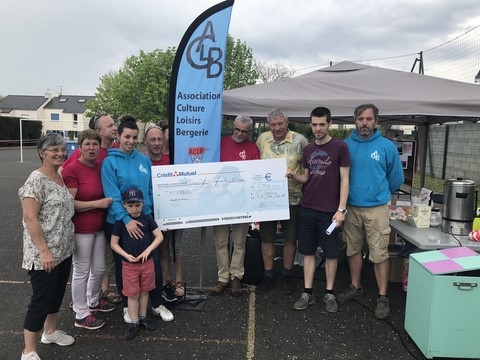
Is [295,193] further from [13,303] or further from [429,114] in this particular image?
[13,303]

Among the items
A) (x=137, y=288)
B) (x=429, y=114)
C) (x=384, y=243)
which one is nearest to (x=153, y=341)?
(x=137, y=288)

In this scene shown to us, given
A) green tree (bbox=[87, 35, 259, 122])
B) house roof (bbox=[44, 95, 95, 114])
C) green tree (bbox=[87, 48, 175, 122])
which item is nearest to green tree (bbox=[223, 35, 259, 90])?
green tree (bbox=[87, 35, 259, 122])

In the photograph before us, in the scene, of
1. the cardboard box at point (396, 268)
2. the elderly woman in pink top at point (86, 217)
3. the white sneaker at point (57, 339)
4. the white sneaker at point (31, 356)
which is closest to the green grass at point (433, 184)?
the cardboard box at point (396, 268)

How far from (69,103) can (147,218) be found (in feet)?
237

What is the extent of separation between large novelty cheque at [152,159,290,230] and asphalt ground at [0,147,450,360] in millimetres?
898

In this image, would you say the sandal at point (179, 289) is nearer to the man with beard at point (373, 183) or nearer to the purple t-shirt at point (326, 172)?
the purple t-shirt at point (326, 172)

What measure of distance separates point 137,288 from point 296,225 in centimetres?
182

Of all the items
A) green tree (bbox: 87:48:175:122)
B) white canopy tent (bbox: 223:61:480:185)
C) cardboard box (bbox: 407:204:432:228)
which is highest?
green tree (bbox: 87:48:175:122)

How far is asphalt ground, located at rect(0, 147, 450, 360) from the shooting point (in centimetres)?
303

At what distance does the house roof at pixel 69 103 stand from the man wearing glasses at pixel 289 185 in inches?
2701

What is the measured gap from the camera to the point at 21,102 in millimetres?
65812

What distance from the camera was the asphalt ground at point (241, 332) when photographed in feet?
9.94

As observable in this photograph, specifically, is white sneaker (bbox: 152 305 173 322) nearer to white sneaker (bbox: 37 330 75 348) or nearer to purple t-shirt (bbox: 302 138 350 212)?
white sneaker (bbox: 37 330 75 348)

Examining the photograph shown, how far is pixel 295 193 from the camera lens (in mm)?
4086
